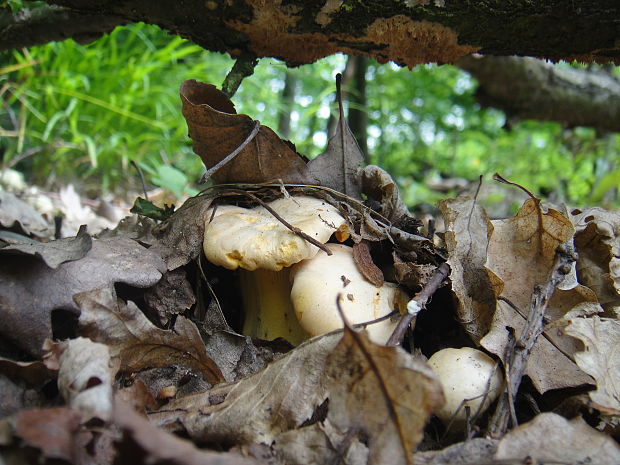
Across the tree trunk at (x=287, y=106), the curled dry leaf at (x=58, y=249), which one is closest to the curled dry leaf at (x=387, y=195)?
the curled dry leaf at (x=58, y=249)

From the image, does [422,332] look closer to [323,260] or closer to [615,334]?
[323,260]

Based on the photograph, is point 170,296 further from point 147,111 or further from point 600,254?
point 147,111

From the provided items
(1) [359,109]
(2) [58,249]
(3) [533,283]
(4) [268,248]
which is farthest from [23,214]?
(1) [359,109]

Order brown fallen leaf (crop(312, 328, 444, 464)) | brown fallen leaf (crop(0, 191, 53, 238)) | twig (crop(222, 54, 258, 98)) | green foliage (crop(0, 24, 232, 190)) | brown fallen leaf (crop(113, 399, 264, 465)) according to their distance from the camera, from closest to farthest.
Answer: brown fallen leaf (crop(113, 399, 264, 465)) < brown fallen leaf (crop(312, 328, 444, 464)) < twig (crop(222, 54, 258, 98)) < brown fallen leaf (crop(0, 191, 53, 238)) < green foliage (crop(0, 24, 232, 190))

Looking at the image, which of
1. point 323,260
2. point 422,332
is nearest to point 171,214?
point 323,260

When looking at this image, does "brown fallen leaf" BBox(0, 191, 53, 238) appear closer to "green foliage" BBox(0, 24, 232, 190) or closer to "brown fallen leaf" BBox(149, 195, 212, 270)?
"brown fallen leaf" BBox(149, 195, 212, 270)

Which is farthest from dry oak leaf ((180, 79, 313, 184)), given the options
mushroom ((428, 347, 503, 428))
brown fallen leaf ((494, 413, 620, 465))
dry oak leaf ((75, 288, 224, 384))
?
brown fallen leaf ((494, 413, 620, 465))

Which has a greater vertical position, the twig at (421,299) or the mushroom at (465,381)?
the twig at (421,299)

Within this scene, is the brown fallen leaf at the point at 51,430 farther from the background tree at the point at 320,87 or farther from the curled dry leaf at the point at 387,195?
the background tree at the point at 320,87
